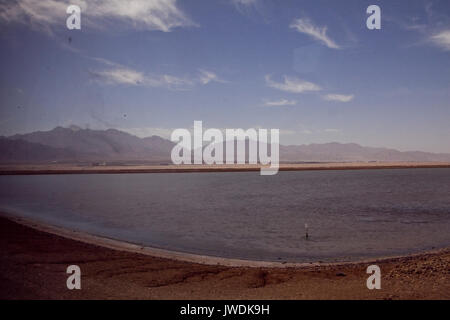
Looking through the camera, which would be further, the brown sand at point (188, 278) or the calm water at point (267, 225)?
the calm water at point (267, 225)

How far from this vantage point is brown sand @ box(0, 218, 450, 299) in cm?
850

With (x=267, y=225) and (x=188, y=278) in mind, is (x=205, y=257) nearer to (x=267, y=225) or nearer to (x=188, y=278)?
(x=188, y=278)

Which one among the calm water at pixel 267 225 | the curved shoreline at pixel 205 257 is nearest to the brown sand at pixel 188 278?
the curved shoreline at pixel 205 257

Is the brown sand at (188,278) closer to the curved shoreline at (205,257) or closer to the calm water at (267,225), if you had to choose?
the curved shoreline at (205,257)

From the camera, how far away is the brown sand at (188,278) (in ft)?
27.9

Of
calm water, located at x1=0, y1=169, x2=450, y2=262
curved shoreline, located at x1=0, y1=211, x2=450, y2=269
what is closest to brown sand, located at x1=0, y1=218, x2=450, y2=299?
curved shoreline, located at x1=0, y1=211, x2=450, y2=269

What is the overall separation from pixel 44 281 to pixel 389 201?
107ft

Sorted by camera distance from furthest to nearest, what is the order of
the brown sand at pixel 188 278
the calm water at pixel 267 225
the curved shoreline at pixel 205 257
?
the calm water at pixel 267 225
the curved shoreline at pixel 205 257
the brown sand at pixel 188 278

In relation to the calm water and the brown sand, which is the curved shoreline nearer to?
the brown sand

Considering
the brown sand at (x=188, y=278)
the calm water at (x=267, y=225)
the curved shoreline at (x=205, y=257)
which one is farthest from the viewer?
the calm water at (x=267, y=225)

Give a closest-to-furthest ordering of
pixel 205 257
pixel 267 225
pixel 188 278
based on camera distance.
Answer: pixel 188 278 < pixel 205 257 < pixel 267 225

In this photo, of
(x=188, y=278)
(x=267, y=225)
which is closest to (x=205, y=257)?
(x=188, y=278)

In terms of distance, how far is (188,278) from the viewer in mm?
10594

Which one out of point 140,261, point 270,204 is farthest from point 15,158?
point 140,261
